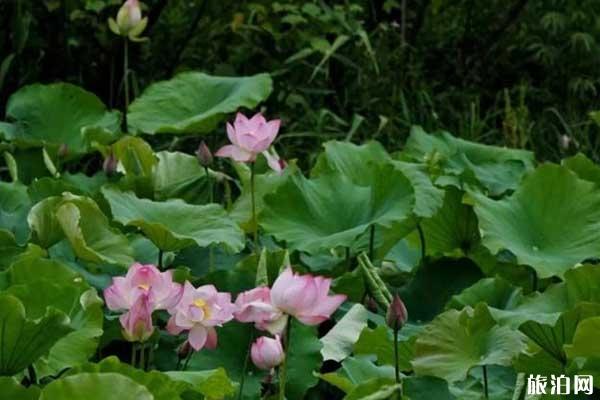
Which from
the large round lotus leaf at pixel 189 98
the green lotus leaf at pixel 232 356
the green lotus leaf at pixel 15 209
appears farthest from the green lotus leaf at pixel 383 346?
the large round lotus leaf at pixel 189 98

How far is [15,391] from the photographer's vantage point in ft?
3.87

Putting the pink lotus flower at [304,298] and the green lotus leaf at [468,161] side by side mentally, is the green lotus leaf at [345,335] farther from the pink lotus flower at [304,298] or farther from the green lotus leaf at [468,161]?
the green lotus leaf at [468,161]

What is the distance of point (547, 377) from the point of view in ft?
4.26

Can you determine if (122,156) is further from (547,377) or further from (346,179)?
(547,377)

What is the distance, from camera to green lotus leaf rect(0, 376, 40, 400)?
3.85ft

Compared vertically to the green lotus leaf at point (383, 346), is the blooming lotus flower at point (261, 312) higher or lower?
higher

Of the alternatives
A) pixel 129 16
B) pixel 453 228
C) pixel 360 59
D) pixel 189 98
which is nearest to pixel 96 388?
pixel 453 228

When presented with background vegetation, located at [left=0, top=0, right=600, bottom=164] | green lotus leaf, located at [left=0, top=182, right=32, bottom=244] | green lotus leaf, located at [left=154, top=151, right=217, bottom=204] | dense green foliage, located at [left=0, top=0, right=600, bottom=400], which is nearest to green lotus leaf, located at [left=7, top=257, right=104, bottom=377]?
dense green foliage, located at [left=0, top=0, right=600, bottom=400]

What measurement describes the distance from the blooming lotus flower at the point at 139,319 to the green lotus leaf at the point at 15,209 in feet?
1.35

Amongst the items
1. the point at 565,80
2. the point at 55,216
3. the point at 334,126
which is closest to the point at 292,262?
the point at 55,216

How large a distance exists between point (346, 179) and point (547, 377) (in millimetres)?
515

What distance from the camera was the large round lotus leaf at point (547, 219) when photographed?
5.29 feet

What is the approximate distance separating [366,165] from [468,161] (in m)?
0.29

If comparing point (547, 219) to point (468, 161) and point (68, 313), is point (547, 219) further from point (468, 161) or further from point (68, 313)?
point (68, 313)
